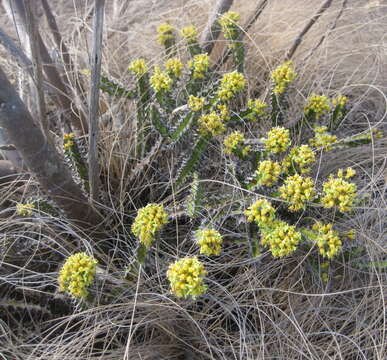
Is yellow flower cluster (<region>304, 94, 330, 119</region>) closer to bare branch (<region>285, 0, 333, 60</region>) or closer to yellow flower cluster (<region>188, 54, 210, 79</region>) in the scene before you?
yellow flower cluster (<region>188, 54, 210, 79</region>)

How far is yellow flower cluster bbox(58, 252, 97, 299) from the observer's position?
104 cm

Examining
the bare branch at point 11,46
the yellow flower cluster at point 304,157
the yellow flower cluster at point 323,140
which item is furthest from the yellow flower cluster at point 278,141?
the bare branch at point 11,46

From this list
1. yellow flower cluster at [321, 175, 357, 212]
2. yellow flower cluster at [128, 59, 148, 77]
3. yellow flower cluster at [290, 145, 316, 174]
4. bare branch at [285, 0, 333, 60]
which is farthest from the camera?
bare branch at [285, 0, 333, 60]

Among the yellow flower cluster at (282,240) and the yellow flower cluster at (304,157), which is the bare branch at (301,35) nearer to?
the yellow flower cluster at (304,157)

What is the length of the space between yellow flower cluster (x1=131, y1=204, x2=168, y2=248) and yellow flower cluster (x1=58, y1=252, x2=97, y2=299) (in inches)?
5.9

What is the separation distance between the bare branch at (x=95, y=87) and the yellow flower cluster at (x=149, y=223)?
10.5 inches

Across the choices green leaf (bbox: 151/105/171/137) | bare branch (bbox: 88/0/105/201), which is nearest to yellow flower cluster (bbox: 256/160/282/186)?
green leaf (bbox: 151/105/171/137)

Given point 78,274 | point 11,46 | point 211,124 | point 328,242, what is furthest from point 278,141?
point 11,46

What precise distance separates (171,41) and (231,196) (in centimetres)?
88

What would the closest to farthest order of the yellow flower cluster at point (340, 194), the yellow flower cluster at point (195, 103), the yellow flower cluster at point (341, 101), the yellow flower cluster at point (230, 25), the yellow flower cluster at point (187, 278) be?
the yellow flower cluster at point (187, 278) → the yellow flower cluster at point (340, 194) → the yellow flower cluster at point (195, 103) → the yellow flower cluster at point (341, 101) → the yellow flower cluster at point (230, 25)

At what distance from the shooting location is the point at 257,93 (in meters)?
1.92

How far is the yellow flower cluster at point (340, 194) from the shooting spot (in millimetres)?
1073

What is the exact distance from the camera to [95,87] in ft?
3.74

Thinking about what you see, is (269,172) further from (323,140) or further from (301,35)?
(301,35)
